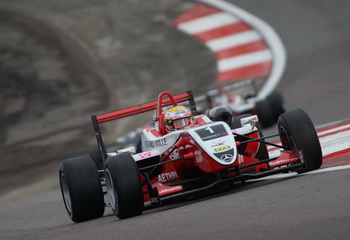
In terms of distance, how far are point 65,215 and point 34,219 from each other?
0.46 meters

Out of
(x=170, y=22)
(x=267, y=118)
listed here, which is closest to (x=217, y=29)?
(x=170, y=22)

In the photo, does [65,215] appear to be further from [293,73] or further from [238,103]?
[293,73]

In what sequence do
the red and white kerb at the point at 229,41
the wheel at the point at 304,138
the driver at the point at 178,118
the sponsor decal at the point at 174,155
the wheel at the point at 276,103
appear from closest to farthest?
the wheel at the point at 304,138
the sponsor decal at the point at 174,155
the driver at the point at 178,118
the wheel at the point at 276,103
the red and white kerb at the point at 229,41

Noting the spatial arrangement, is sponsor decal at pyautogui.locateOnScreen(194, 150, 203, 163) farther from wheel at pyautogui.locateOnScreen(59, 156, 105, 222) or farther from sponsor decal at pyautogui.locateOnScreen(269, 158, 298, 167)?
wheel at pyautogui.locateOnScreen(59, 156, 105, 222)

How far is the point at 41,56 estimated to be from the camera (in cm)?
2111

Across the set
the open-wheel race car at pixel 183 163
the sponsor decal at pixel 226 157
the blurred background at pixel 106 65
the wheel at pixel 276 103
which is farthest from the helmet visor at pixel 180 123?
the wheel at pixel 276 103

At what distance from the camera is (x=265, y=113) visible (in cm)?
1523

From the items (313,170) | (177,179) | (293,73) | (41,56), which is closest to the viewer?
(313,170)

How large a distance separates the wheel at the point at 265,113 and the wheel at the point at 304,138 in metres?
6.35

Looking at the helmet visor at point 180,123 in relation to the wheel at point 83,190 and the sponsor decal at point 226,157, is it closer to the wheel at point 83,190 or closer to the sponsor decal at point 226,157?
the wheel at point 83,190

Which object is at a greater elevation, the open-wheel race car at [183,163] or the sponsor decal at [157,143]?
the sponsor decal at [157,143]

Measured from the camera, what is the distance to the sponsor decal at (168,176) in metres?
9.20

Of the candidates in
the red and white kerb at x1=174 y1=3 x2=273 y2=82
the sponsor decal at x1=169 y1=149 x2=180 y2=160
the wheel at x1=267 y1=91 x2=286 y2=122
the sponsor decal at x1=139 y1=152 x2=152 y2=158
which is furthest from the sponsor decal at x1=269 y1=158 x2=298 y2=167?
the red and white kerb at x1=174 y1=3 x2=273 y2=82

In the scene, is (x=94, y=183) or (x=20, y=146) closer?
(x=94, y=183)
